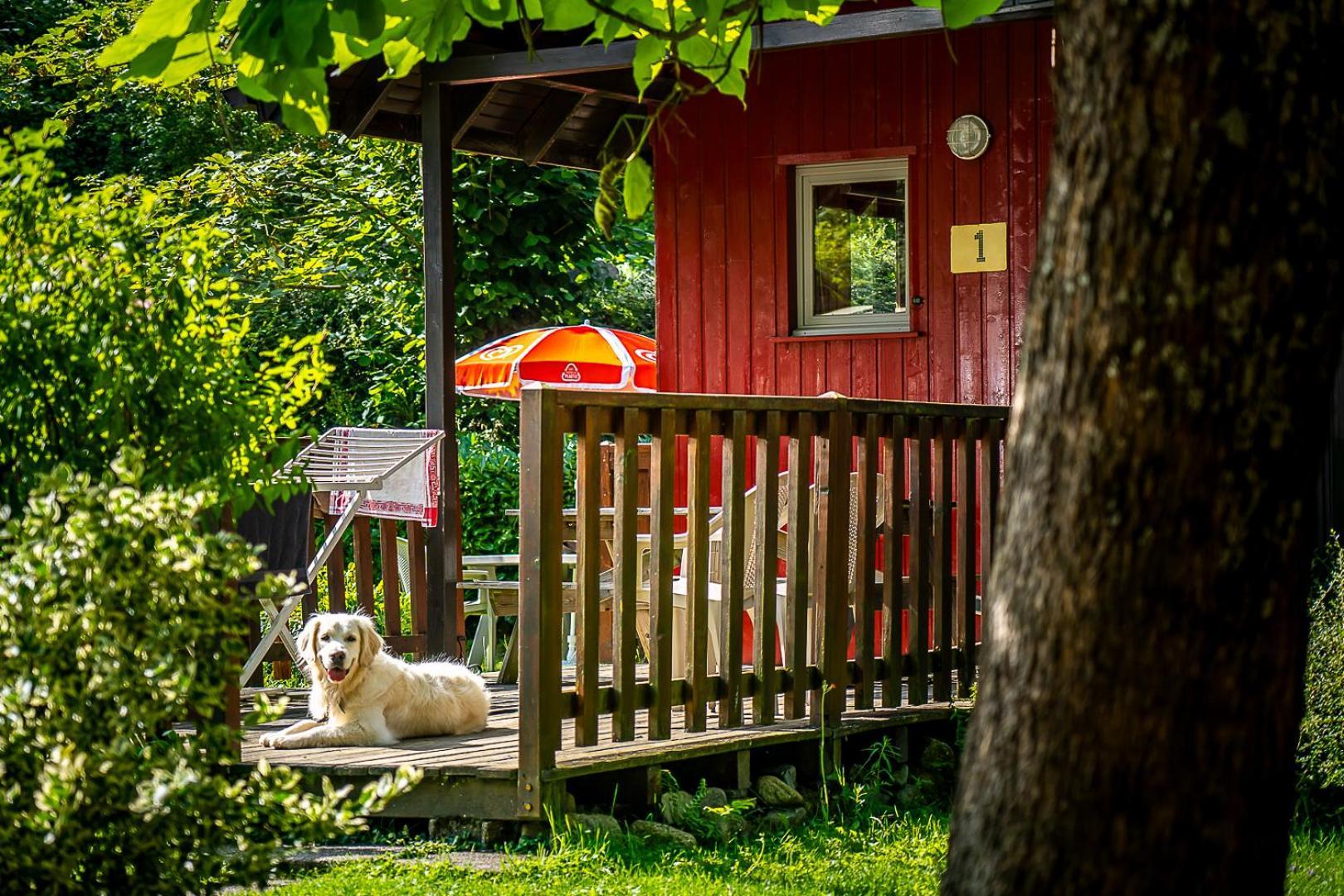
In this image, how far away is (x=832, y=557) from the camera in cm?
684

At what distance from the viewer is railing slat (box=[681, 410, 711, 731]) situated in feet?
20.1

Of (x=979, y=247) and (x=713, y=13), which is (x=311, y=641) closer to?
(x=713, y=13)

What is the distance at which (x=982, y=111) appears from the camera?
9.26 metres

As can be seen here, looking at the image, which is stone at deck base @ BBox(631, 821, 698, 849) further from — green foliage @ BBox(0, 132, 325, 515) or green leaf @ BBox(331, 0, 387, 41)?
green leaf @ BBox(331, 0, 387, 41)

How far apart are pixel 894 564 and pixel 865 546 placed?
24 centimetres

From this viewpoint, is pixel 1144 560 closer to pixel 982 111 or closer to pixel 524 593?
pixel 524 593

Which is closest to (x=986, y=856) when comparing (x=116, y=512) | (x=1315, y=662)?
(x=116, y=512)

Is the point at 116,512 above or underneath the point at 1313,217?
Answer: underneath

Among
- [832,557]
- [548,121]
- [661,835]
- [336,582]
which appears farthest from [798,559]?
[548,121]

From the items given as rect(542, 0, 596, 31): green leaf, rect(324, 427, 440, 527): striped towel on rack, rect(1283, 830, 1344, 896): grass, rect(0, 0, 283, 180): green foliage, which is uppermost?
rect(0, 0, 283, 180): green foliage

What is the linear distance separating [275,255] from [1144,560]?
56.1ft

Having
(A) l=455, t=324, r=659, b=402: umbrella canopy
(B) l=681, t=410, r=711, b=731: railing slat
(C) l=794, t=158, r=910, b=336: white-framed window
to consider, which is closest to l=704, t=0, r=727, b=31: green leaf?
(B) l=681, t=410, r=711, b=731: railing slat

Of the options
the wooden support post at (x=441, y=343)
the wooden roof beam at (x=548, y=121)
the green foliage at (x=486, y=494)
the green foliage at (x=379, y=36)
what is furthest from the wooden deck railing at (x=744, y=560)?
the green foliage at (x=486, y=494)

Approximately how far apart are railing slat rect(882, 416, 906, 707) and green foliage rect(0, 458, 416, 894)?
3889mm
